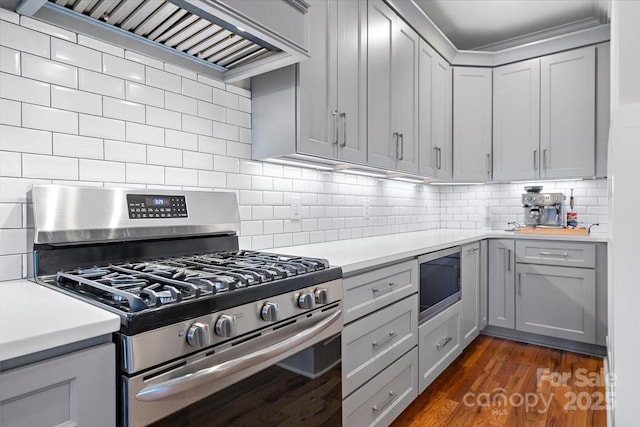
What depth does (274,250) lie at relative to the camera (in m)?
1.93

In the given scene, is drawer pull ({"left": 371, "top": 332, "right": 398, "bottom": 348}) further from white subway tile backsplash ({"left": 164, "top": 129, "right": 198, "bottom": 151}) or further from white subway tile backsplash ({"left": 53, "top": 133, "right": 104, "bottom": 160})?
white subway tile backsplash ({"left": 53, "top": 133, "right": 104, "bottom": 160})

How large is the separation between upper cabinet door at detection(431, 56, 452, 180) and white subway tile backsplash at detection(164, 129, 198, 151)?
6.41 ft

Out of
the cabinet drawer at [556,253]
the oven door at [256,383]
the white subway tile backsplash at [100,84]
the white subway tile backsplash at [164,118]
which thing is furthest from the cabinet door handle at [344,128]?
the cabinet drawer at [556,253]

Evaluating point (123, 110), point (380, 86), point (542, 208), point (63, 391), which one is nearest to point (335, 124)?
point (380, 86)

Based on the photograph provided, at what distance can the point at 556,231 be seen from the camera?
3.08 metres

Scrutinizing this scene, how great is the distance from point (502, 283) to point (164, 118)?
2.76 metres

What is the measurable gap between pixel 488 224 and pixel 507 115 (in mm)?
997

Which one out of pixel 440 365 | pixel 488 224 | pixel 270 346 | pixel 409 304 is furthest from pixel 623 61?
pixel 488 224

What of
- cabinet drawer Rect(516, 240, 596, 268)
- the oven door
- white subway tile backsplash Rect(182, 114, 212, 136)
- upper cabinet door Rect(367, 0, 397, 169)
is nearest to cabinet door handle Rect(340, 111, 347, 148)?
upper cabinet door Rect(367, 0, 397, 169)

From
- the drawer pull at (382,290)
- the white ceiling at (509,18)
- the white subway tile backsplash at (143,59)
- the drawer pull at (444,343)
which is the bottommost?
the drawer pull at (444,343)

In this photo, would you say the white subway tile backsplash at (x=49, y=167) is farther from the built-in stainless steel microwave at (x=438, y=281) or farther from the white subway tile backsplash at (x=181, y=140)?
the built-in stainless steel microwave at (x=438, y=281)

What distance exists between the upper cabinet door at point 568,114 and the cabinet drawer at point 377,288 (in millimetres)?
1915

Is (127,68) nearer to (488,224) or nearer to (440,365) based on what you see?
(440,365)

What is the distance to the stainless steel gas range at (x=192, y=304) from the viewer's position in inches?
31.8
